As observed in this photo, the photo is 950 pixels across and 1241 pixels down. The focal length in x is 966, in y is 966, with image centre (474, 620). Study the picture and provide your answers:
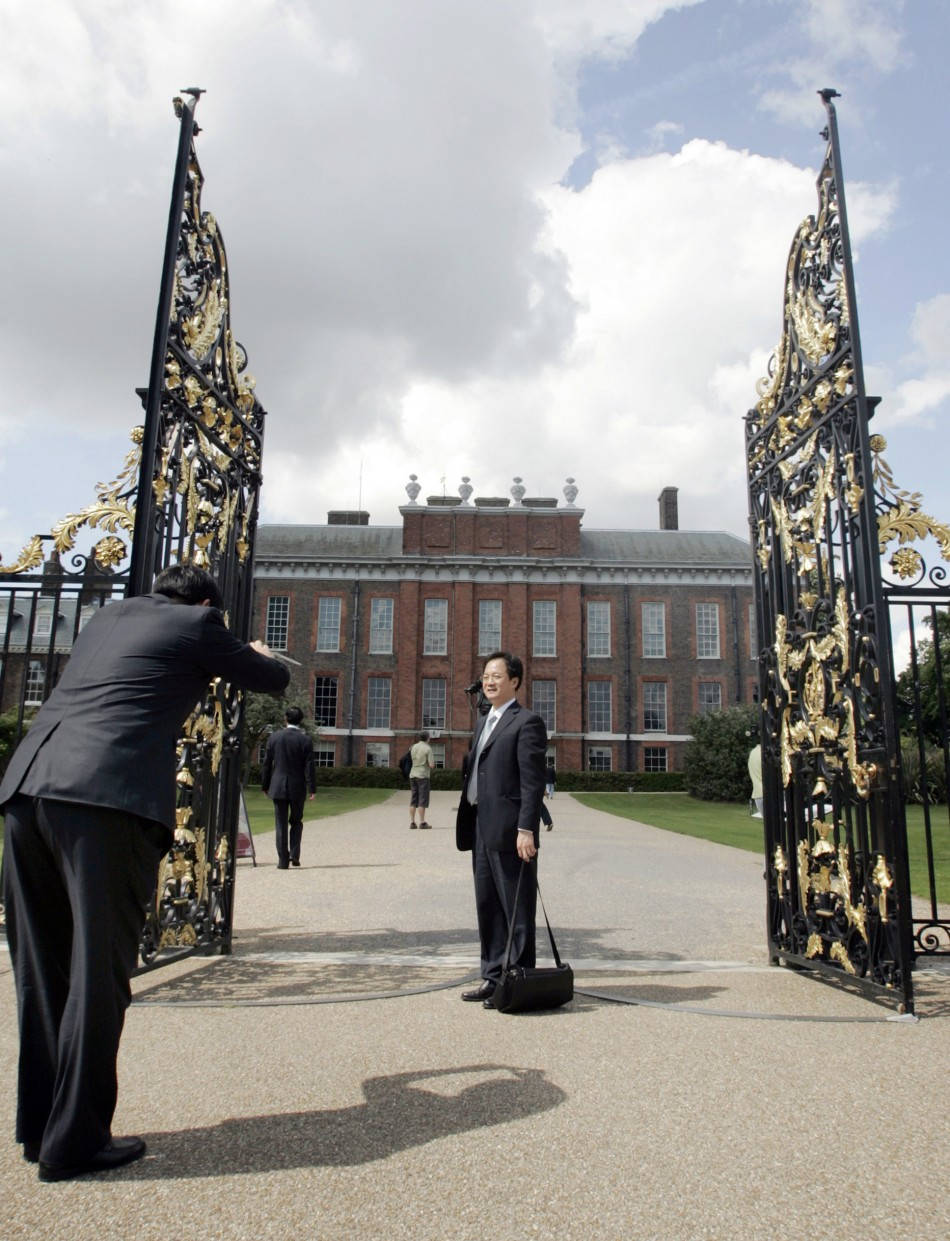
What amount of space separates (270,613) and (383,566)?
6.13m

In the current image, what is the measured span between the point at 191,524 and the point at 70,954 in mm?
3115

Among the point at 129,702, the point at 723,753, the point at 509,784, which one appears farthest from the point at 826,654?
the point at 723,753

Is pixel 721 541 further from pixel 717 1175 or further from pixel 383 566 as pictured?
pixel 717 1175

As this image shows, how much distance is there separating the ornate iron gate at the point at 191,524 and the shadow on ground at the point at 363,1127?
2277 millimetres

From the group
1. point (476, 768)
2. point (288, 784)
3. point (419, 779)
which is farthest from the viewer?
point (419, 779)

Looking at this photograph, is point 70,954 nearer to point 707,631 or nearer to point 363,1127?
point 363,1127

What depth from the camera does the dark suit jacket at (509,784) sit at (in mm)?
5312

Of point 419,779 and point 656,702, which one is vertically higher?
point 656,702

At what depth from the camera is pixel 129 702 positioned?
3055mm

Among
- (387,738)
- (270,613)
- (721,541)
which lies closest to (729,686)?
(721,541)

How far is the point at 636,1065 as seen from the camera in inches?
152

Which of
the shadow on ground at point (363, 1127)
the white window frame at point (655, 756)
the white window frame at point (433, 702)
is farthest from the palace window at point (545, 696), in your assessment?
the shadow on ground at point (363, 1127)

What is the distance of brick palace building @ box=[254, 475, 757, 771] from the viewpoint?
4691 centimetres

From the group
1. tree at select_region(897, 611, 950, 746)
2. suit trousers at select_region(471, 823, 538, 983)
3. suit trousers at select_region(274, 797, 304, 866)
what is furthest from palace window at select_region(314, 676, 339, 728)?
suit trousers at select_region(471, 823, 538, 983)
